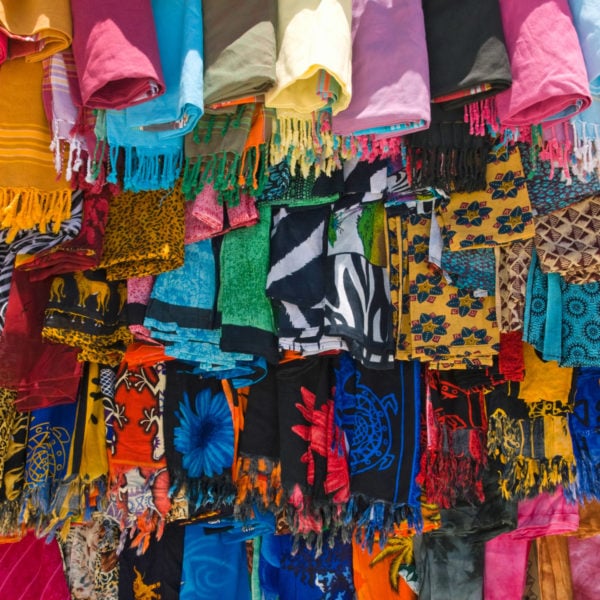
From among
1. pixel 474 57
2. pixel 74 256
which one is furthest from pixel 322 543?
pixel 474 57

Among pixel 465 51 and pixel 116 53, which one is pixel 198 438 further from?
pixel 465 51

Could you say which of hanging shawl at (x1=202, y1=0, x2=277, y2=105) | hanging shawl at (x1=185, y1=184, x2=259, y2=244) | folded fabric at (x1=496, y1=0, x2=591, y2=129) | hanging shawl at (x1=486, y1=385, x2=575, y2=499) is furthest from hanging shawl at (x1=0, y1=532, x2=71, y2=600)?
folded fabric at (x1=496, y1=0, x2=591, y2=129)

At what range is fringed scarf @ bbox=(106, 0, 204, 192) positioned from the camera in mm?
2115

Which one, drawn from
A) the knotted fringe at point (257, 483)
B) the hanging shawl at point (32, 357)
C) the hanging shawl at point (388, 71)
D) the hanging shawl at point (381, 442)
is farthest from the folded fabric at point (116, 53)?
the knotted fringe at point (257, 483)

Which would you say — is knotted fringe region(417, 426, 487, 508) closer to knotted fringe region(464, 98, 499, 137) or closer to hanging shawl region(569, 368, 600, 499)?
hanging shawl region(569, 368, 600, 499)

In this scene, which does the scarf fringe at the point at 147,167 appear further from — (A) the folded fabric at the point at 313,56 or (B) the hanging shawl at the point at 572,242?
(B) the hanging shawl at the point at 572,242

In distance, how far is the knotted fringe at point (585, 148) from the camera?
2225 millimetres

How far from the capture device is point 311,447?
9.64 ft

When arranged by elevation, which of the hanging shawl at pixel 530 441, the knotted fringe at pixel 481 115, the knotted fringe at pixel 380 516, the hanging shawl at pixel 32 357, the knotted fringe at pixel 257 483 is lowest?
the knotted fringe at pixel 380 516

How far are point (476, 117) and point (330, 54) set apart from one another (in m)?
0.45

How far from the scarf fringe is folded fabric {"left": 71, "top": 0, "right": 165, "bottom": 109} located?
0.30 m

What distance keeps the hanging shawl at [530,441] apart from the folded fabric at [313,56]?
4.32 feet

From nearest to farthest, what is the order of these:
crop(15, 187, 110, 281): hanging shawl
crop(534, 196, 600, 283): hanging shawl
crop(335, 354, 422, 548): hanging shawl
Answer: crop(534, 196, 600, 283): hanging shawl → crop(15, 187, 110, 281): hanging shawl → crop(335, 354, 422, 548): hanging shawl

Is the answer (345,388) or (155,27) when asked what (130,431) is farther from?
(155,27)
